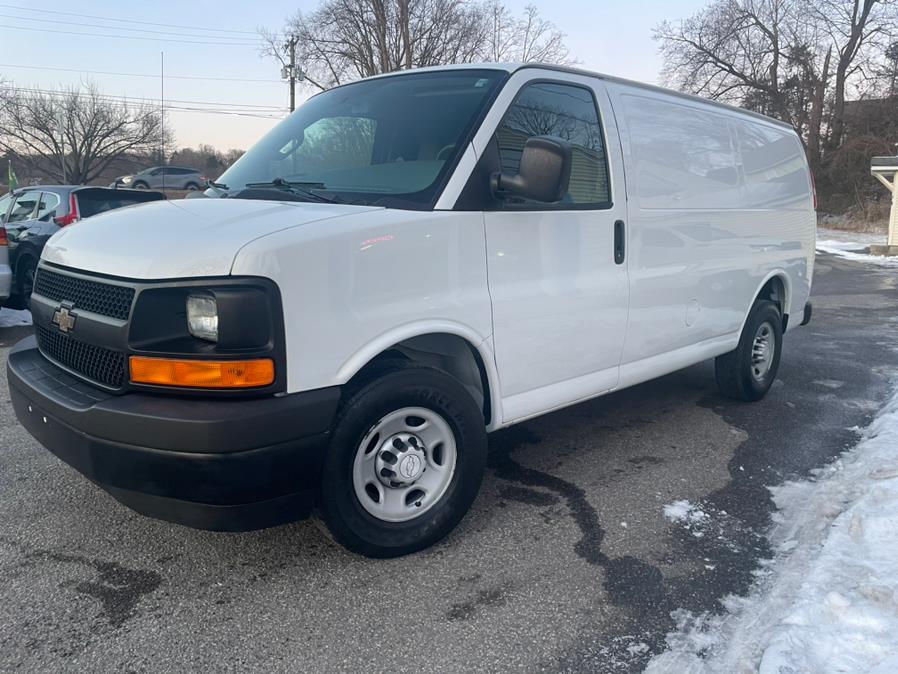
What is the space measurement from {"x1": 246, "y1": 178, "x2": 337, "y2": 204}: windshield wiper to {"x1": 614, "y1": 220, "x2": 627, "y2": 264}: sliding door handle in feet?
5.06

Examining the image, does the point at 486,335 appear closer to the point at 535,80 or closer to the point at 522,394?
the point at 522,394

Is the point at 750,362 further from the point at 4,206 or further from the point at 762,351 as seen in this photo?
the point at 4,206

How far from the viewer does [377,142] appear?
3.45 metres

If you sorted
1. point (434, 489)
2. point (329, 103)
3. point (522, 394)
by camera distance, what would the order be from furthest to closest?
point (329, 103)
point (522, 394)
point (434, 489)

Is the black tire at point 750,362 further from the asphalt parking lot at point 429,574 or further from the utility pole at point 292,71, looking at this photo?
the utility pole at point 292,71

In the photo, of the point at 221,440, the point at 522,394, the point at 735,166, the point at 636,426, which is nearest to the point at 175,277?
the point at 221,440

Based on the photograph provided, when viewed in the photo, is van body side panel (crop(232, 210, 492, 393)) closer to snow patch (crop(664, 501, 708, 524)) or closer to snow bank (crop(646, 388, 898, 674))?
snow patch (crop(664, 501, 708, 524))

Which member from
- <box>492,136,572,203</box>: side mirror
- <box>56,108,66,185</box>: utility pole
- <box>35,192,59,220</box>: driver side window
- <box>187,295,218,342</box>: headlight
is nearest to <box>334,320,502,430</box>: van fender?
<box>187,295,218,342</box>: headlight

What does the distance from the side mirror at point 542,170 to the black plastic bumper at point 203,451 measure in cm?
120

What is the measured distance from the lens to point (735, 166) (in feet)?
16.2

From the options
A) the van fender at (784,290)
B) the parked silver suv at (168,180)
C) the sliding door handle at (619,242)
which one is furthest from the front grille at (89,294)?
the parked silver suv at (168,180)

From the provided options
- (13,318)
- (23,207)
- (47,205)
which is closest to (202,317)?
(13,318)

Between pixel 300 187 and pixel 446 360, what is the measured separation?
1.05 m

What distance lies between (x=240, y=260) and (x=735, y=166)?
381 centimetres
